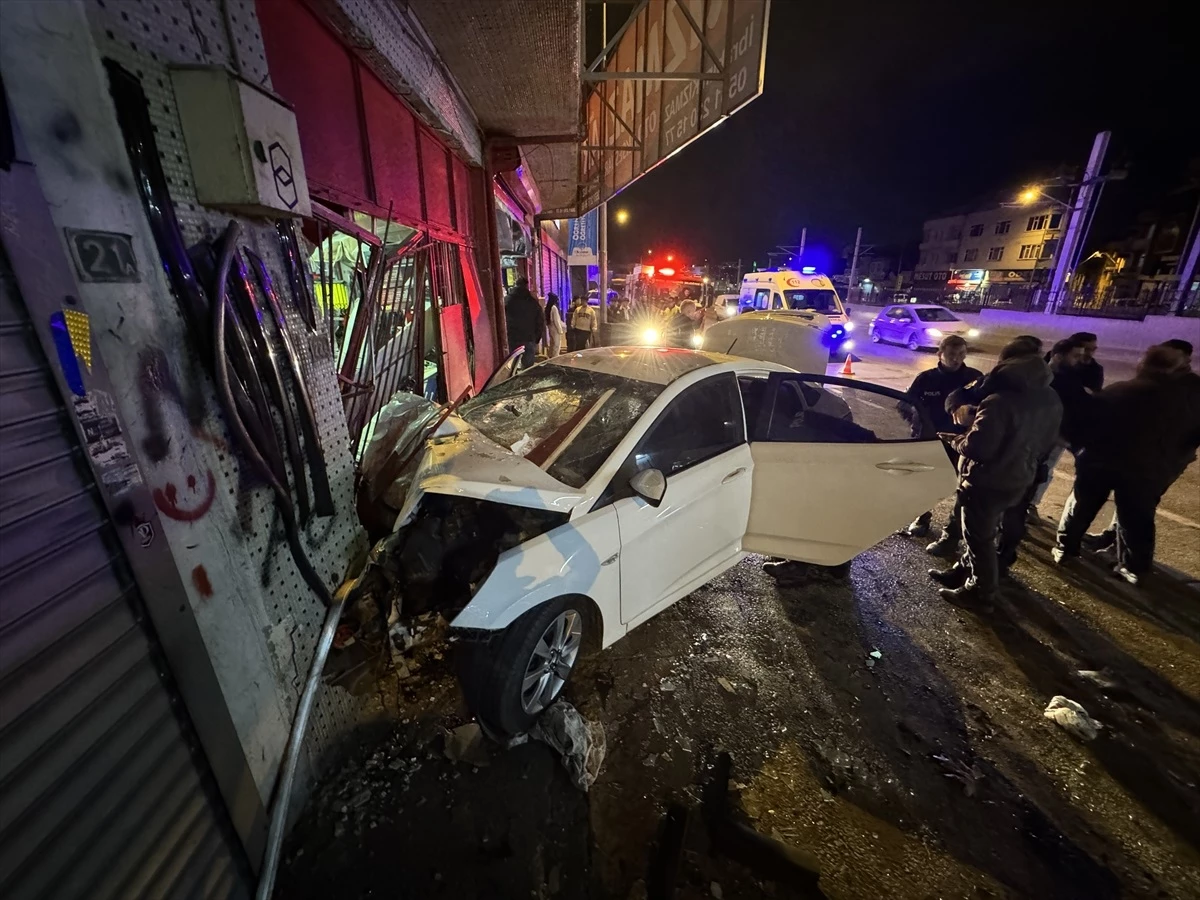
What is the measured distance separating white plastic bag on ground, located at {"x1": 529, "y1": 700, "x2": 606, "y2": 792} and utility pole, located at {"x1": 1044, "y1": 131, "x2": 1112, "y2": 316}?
27.0 m

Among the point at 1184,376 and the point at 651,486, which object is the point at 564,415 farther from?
the point at 1184,376

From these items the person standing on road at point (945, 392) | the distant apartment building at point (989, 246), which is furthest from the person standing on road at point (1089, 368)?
the distant apartment building at point (989, 246)

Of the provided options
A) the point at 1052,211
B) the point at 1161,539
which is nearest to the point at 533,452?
the point at 1161,539

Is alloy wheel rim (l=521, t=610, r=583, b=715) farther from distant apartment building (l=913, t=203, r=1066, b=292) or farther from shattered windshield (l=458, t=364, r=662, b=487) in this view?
distant apartment building (l=913, t=203, r=1066, b=292)

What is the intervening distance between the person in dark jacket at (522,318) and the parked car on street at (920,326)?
12.4 metres

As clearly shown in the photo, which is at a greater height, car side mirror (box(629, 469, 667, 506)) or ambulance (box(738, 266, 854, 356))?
ambulance (box(738, 266, 854, 356))

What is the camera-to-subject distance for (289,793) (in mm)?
1975

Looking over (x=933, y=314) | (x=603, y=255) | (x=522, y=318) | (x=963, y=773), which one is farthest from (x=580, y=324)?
(x=933, y=314)

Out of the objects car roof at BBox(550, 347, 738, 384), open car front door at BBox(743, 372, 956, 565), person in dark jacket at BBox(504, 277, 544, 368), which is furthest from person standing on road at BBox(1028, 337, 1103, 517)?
person in dark jacket at BBox(504, 277, 544, 368)

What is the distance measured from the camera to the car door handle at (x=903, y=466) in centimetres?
317

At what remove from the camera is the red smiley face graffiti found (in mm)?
1526

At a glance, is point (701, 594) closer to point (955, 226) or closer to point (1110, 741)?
point (1110, 741)

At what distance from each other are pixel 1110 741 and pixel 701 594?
2.21 m

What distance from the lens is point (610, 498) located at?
2.55 meters
